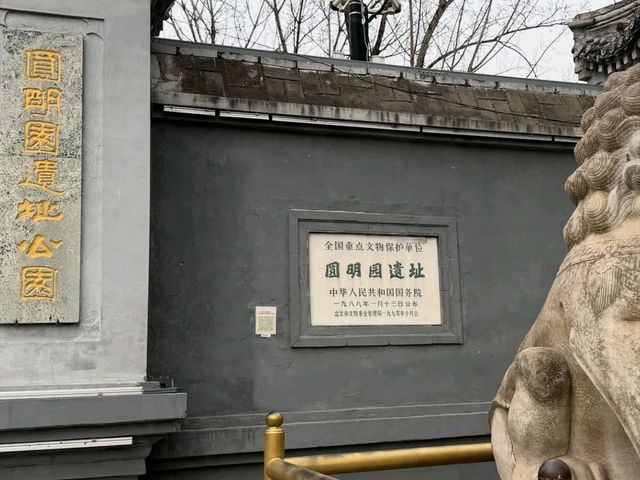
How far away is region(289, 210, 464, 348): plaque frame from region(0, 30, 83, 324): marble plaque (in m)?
1.50

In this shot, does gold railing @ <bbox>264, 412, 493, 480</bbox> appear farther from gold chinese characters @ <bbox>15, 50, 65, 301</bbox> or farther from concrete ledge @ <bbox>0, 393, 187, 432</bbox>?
gold chinese characters @ <bbox>15, 50, 65, 301</bbox>

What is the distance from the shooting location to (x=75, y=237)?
4.28 m

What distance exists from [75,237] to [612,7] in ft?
17.5

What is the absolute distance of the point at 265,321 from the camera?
5.01 meters

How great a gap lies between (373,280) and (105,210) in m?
1.95

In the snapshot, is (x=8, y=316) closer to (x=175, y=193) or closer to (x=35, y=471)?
(x=35, y=471)

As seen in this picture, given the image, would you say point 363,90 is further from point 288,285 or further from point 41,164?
point 41,164

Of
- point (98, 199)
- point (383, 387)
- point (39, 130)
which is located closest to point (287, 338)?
point (383, 387)

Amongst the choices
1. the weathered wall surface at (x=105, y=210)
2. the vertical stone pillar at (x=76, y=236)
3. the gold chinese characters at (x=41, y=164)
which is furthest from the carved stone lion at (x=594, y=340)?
the gold chinese characters at (x=41, y=164)

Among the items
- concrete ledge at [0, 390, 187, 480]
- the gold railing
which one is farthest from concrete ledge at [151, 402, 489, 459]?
the gold railing

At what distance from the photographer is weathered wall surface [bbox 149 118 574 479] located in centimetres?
485

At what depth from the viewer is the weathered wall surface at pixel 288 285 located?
4848 millimetres

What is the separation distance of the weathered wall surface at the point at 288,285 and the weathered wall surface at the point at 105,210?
1.58 ft

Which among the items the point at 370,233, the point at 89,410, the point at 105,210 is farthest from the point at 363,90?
the point at 89,410
